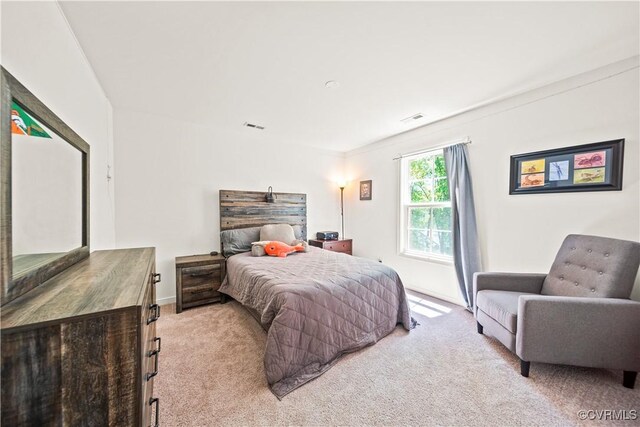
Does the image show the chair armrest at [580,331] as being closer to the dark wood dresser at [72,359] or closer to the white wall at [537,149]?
the white wall at [537,149]

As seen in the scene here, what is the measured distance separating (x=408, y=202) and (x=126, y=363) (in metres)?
3.73

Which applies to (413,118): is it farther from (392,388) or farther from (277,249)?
(392,388)

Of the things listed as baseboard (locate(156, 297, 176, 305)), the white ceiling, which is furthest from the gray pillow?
the white ceiling

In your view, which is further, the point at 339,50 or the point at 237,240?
the point at 237,240

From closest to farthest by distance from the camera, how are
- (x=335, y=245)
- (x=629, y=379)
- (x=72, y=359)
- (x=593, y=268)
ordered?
(x=72, y=359) → (x=629, y=379) → (x=593, y=268) → (x=335, y=245)

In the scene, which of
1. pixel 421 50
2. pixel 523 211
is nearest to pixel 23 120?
pixel 421 50

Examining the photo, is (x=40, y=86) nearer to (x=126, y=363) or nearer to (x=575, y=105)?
(x=126, y=363)

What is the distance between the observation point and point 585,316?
1.66m

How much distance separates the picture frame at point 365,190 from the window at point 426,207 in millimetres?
697

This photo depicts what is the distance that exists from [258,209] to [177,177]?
119 cm

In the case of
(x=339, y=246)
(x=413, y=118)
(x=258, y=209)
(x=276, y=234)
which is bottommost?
(x=339, y=246)

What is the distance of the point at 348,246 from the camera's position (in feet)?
14.7

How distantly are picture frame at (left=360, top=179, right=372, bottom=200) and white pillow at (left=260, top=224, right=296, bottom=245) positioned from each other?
1.64 meters

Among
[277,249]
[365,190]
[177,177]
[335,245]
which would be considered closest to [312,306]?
[277,249]
